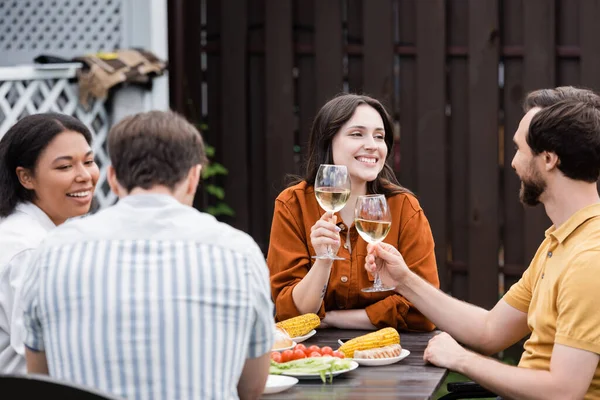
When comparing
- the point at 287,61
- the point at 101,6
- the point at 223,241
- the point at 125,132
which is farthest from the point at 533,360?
the point at 101,6

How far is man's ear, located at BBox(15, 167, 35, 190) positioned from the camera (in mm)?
3094

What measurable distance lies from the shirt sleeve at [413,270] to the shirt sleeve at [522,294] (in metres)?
0.38

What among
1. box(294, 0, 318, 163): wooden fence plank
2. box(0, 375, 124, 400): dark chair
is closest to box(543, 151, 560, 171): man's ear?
box(0, 375, 124, 400): dark chair

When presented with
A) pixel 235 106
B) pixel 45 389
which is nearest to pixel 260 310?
pixel 45 389

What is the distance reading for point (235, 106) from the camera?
22.7 feet

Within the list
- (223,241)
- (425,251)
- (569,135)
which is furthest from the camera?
(425,251)

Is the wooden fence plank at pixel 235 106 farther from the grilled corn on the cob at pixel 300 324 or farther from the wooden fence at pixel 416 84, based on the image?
the grilled corn on the cob at pixel 300 324

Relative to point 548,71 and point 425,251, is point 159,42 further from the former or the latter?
point 425,251

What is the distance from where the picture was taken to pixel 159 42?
21.9ft

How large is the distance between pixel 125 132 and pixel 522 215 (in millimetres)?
4535

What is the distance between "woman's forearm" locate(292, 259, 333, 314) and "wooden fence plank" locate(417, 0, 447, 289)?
3.03 meters

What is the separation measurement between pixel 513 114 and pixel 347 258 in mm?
2916

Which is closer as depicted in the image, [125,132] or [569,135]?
[125,132]

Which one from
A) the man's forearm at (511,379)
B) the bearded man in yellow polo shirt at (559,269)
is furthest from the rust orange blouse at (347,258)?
the man's forearm at (511,379)
